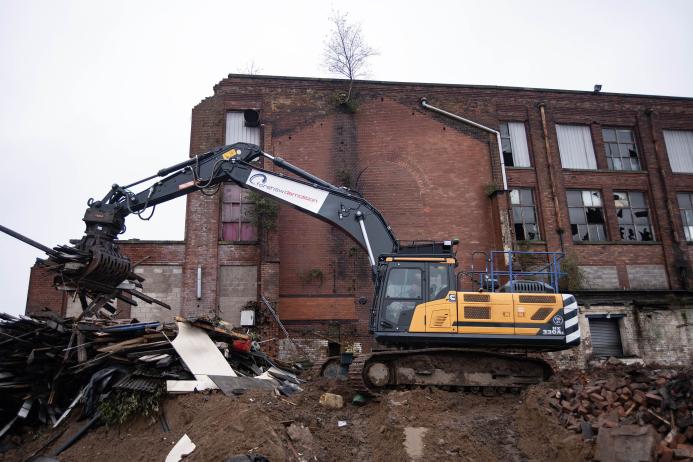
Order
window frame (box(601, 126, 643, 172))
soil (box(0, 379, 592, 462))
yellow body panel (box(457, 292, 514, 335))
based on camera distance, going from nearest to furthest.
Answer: soil (box(0, 379, 592, 462)) < yellow body panel (box(457, 292, 514, 335)) < window frame (box(601, 126, 643, 172))

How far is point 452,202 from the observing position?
21188 mm

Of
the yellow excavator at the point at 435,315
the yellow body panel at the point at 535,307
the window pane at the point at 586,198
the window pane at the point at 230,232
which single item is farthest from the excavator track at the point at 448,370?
the window pane at the point at 586,198

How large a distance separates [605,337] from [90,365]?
1648 cm

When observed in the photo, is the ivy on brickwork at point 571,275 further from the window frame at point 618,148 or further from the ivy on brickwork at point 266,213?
the ivy on brickwork at point 266,213

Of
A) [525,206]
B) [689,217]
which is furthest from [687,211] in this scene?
[525,206]

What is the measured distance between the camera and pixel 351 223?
1247 centimetres

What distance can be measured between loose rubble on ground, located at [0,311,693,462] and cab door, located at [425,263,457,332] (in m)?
1.18

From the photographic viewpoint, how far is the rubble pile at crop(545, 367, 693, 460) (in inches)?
266

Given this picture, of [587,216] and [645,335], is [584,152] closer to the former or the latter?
[587,216]

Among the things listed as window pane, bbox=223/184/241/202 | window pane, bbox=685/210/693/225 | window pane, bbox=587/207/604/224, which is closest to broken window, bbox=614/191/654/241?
window pane, bbox=587/207/604/224

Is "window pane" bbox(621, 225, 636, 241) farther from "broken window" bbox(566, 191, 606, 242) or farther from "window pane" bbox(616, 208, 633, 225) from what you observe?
"broken window" bbox(566, 191, 606, 242)

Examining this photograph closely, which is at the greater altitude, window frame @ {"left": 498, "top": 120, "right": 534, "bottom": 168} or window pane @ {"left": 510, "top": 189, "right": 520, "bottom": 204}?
window frame @ {"left": 498, "top": 120, "right": 534, "bottom": 168}

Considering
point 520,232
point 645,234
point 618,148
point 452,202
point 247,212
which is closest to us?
point 247,212

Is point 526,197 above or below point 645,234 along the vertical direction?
above
